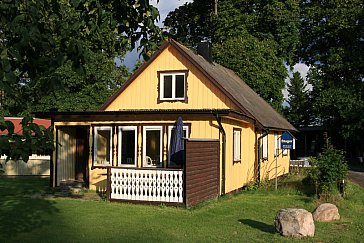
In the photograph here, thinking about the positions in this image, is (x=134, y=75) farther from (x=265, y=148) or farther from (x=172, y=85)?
(x=265, y=148)

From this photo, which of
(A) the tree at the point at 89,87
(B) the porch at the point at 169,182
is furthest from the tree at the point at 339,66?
(B) the porch at the point at 169,182

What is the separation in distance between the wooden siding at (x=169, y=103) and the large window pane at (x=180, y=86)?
298 millimetres

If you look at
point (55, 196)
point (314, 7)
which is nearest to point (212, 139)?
point (55, 196)

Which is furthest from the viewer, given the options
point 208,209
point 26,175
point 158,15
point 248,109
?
point 26,175

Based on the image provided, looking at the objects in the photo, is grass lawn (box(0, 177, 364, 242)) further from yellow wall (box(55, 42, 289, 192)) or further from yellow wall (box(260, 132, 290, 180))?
yellow wall (box(260, 132, 290, 180))

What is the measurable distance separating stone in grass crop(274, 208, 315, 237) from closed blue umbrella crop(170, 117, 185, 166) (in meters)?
6.11

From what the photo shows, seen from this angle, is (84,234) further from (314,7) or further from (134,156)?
(314,7)

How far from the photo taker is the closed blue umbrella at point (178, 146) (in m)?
15.9

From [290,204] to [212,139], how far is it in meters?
3.34

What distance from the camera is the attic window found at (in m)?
21.0

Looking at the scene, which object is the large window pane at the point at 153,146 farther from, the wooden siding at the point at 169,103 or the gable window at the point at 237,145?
the wooden siding at the point at 169,103

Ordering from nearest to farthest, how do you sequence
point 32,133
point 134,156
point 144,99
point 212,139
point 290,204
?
1. point 32,133
2. point 290,204
3. point 212,139
4. point 134,156
5. point 144,99

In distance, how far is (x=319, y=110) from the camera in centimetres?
4059

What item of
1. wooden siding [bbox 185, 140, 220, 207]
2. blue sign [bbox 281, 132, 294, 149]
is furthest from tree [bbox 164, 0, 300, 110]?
wooden siding [bbox 185, 140, 220, 207]
